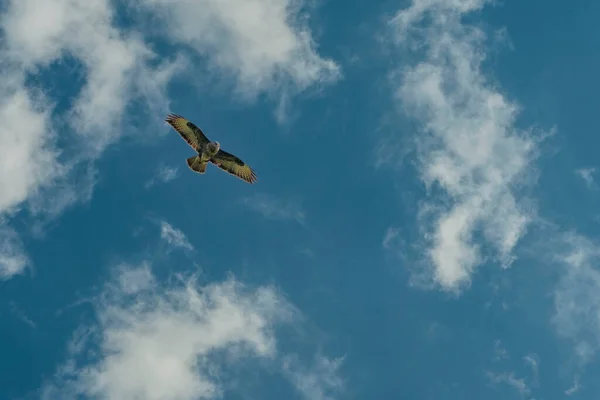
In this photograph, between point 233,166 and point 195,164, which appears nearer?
point 195,164

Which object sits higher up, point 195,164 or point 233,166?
point 233,166

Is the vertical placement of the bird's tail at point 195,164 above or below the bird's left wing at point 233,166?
below
